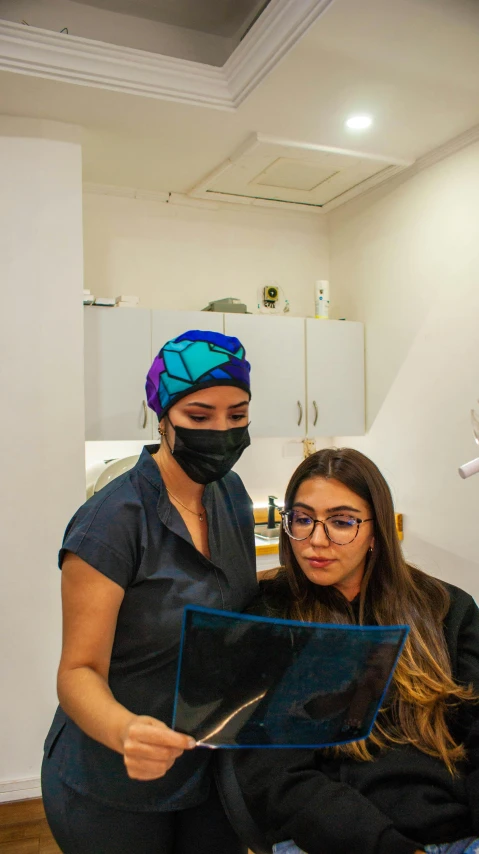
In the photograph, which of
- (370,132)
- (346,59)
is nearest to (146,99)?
(346,59)

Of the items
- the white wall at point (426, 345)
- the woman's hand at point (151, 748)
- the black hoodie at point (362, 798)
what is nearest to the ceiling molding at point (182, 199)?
the white wall at point (426, 345)

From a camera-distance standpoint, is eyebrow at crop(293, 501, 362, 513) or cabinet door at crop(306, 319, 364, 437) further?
cabinet door at crop(306, 319, 364, 437)

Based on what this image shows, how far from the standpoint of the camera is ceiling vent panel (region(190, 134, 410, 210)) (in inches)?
127

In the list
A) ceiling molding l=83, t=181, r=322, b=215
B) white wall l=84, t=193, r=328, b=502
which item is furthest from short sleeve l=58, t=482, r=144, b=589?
ceiling molding l=83, t=181, r=322, b=215

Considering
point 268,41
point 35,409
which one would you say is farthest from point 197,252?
point 268,41

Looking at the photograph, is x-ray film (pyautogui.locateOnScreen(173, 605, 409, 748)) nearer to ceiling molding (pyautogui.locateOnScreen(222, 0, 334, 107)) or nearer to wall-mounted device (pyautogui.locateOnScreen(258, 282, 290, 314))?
ceiling molding (pyautogui.locateOnScreen(222, 0, 334, 107))

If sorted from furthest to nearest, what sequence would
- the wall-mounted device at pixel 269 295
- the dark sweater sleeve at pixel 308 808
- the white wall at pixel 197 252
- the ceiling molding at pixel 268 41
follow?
the wall-mounted device at pixel 269 295, the white wall at pixel 197 252, the ceiling molding at pixel 268 41, the dark sweater sleeve at pixel 308 808

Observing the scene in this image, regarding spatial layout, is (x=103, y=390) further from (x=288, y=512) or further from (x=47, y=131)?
(x=288, y=512)

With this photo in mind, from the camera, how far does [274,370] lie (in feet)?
12.2

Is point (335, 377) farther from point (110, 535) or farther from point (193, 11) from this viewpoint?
point (110, 535)

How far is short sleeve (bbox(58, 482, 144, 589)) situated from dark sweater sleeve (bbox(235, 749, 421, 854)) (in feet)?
1.39

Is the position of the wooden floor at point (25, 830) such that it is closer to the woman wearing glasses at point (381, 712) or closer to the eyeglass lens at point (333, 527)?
the woman wearing glasses at point (381, 712)

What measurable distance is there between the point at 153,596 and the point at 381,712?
1.62 ft

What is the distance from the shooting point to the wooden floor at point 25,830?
2.58m
